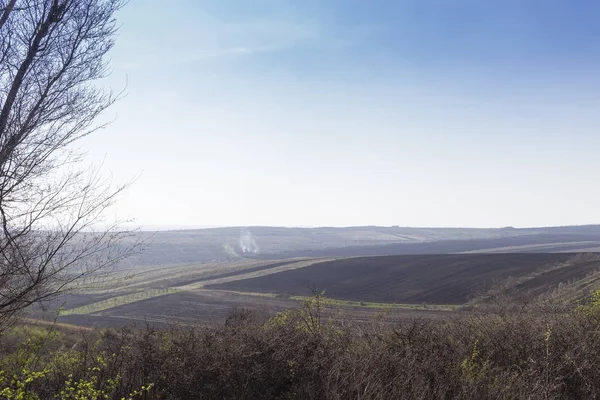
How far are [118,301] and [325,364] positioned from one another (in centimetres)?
5114

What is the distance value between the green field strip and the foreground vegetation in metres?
44.3

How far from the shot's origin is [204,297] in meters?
53.2

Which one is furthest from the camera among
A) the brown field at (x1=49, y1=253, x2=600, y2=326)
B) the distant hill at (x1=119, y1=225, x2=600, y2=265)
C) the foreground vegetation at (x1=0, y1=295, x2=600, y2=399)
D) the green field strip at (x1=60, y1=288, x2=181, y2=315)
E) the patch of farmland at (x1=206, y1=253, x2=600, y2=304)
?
the distant hill at (x1=119, y1=225, x2=600, y2=265)

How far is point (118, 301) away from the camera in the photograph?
5331 centimetres

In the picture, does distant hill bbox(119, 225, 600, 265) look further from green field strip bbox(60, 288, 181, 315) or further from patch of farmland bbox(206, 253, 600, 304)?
green field strip bbox(60, 288, 181, 315)

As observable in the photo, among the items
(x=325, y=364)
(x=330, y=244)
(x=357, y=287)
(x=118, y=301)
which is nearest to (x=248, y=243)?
(x=330, y=244)

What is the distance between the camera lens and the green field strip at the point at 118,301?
4817 cm

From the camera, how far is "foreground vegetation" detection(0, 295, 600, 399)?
6797 millimetres

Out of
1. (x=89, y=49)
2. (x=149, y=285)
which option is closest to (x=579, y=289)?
(x=89, y=49)

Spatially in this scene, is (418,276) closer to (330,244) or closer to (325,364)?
(325,364)

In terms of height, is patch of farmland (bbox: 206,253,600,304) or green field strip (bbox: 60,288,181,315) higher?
patch of farmland (bbox: 206,253,600,304)

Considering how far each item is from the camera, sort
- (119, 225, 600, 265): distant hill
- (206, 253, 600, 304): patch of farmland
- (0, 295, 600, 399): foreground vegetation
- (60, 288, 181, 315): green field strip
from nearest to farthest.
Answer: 1. (0, 295, 600, 399): foreground vegetation
2. (206, 253, 600, 304): patch of farmland
3. (60, 288, 181, 315): green field strip
4. (119, 225, 600, 265): distant hill

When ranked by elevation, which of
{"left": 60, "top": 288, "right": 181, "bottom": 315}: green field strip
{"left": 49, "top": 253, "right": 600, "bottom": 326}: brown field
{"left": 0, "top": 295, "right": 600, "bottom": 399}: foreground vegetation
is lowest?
{"left": 60, "top": 288, "right": 181, "bottom": 315}: green field strip

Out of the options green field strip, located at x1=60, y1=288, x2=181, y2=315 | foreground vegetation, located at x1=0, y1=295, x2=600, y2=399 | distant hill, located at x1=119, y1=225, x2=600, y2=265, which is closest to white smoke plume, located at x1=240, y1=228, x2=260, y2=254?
distant hill, located at x1=119, y1=225, x2=600, y2=265
